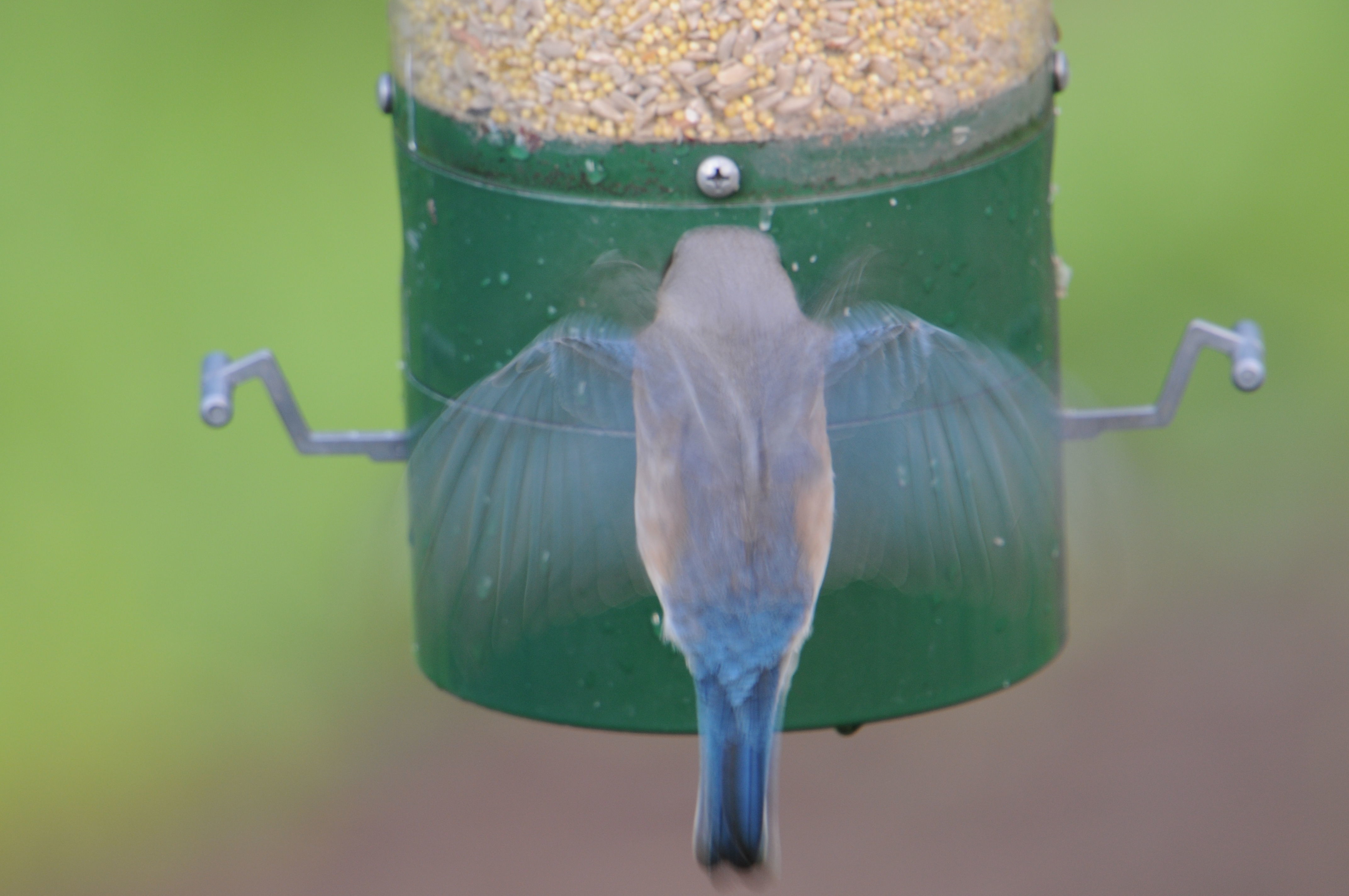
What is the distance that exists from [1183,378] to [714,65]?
2.82 feet

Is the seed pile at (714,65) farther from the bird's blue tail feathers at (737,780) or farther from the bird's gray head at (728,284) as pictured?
the bird's blue tail feathers at (737,780)

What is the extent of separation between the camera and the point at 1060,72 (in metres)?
3.07

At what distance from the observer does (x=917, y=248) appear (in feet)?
9.28

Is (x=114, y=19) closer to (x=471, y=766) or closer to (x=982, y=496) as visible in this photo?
(x=471, y=766)

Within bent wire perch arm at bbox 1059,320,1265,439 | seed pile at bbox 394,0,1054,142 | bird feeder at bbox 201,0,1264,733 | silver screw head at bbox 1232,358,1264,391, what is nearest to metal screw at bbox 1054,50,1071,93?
bird feeder at bbox 201,0,1264,733

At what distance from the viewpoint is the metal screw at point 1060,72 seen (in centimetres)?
307

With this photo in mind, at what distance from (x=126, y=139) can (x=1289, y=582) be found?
3.64 meters

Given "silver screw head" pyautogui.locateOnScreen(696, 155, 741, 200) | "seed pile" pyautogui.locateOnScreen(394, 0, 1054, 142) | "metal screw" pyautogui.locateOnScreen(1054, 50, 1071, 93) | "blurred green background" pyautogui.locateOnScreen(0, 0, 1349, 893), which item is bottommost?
"blurred green background" pyautogui.locateOnScreen(0, 0, 1349, 893)

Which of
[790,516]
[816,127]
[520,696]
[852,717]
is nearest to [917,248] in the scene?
[816,127]

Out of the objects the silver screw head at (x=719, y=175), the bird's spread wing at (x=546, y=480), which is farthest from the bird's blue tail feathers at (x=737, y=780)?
the silver screw head at (x=719, y=175)

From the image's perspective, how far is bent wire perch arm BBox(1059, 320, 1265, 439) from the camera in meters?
2.85

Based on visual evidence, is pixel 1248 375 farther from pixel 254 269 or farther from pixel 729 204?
pixel 254 269

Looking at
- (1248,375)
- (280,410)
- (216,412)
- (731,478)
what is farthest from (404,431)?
(1248,375)

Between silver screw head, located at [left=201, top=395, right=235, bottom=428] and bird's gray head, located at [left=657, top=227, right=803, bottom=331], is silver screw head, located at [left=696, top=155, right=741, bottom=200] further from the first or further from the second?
→ silver screw head, located at [left=201, top=395, right=235, bottom=428]
